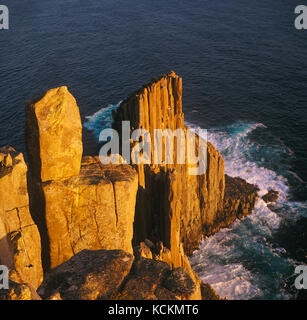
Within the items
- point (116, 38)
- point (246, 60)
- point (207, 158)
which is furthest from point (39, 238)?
point (116, 38)

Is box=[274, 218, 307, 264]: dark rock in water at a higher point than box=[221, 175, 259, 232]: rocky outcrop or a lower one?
lower

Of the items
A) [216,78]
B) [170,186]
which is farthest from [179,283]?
[216,78]

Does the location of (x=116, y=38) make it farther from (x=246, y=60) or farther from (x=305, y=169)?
(x=305, y=169)

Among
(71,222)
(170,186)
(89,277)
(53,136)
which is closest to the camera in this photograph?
(89,277)

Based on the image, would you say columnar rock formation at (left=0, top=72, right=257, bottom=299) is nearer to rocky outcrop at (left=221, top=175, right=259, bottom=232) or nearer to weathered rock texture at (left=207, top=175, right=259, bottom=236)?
weathered rock texture at (left=207, top=175, right=259, bottom=236)

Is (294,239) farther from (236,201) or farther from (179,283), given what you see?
(179,283)

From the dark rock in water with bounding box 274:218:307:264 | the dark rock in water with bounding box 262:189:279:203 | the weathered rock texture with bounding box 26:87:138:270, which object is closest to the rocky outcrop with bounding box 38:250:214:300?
the weathered rock texture with bounding box 26:87:138:270
